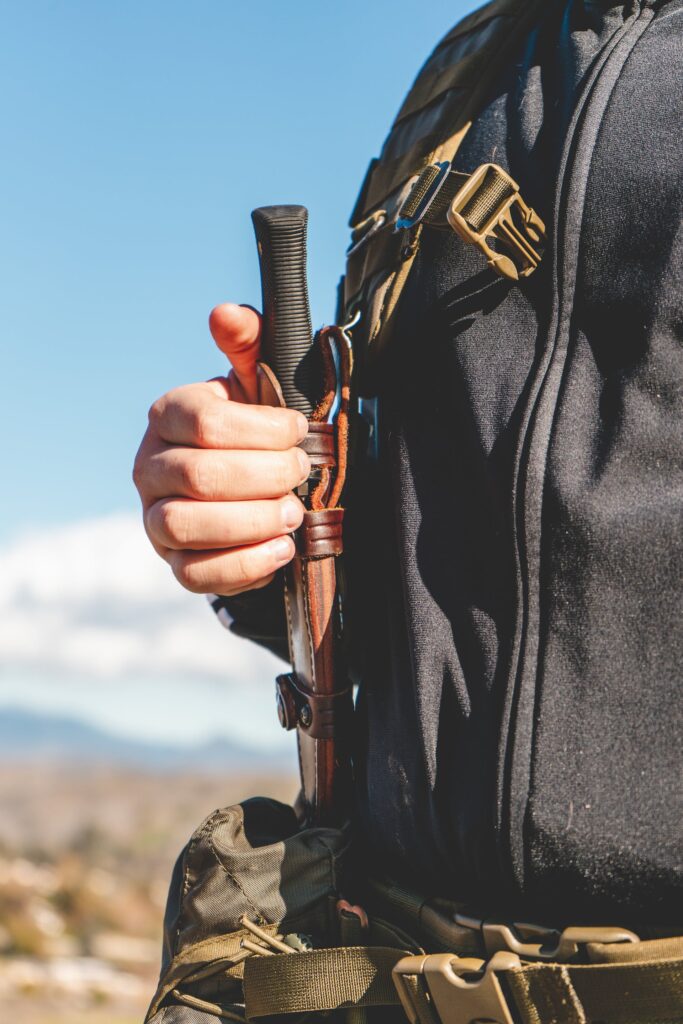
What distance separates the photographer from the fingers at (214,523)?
191 cm

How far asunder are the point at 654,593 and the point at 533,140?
937mm

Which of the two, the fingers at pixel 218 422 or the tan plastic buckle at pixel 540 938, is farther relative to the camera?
the fingers at pixel 218 422

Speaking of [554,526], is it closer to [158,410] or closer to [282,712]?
[158,410]

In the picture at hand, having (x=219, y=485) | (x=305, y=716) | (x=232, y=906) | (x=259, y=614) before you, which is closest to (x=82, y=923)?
(x=259, y=614)

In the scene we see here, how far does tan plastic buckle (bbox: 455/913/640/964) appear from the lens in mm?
1564

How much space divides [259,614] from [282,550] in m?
0.53

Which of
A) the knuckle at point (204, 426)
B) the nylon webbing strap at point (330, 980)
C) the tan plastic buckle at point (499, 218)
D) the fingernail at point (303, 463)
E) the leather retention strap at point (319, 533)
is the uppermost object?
the tan plastic buckle at point (499, 218)

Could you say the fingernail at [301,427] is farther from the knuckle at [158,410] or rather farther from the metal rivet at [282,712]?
the metal rivet at [282,712]

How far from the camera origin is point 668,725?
158 cm

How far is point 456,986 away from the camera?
1648 millimetres

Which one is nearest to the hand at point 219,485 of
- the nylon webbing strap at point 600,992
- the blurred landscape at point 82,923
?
the nylon webbing strap at point 600,992

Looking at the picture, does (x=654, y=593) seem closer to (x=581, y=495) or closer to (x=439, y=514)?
(x=581, y=495)

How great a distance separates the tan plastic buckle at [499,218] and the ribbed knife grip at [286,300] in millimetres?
403

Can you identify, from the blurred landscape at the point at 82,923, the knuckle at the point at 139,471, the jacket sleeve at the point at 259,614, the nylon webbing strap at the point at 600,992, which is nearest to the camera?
the nylon webbing strap at the point at 600,992
